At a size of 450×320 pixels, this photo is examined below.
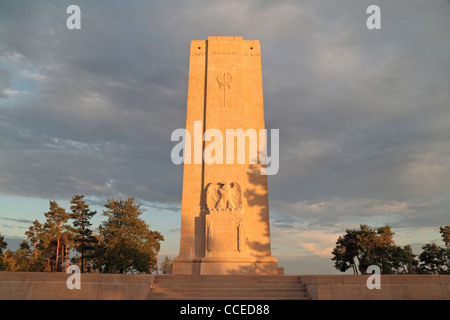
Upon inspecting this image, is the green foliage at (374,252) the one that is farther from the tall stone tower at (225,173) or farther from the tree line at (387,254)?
the tall stone tower at (225,173)

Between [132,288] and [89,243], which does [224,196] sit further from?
[89,243]

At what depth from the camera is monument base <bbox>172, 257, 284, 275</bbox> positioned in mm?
22609

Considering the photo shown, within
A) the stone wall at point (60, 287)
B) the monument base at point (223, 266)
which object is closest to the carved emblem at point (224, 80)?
the monument base at point (223, 266)

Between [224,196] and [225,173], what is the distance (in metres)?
2.17

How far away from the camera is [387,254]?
148ft

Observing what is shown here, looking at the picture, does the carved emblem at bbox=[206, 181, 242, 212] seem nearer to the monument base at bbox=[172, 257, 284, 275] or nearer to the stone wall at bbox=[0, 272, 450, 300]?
the monument base at bbox=[172, 257, 284, 275]

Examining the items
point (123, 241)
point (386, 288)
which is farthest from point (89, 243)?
point (386, 288)

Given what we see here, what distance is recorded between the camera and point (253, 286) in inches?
657

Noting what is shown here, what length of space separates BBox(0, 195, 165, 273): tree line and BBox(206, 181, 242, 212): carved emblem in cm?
1846

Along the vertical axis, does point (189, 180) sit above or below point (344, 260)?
above

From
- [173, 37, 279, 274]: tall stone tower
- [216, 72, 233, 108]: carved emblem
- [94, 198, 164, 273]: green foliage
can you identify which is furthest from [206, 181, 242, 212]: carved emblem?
[94, 198, 164, 273]: green foliage
